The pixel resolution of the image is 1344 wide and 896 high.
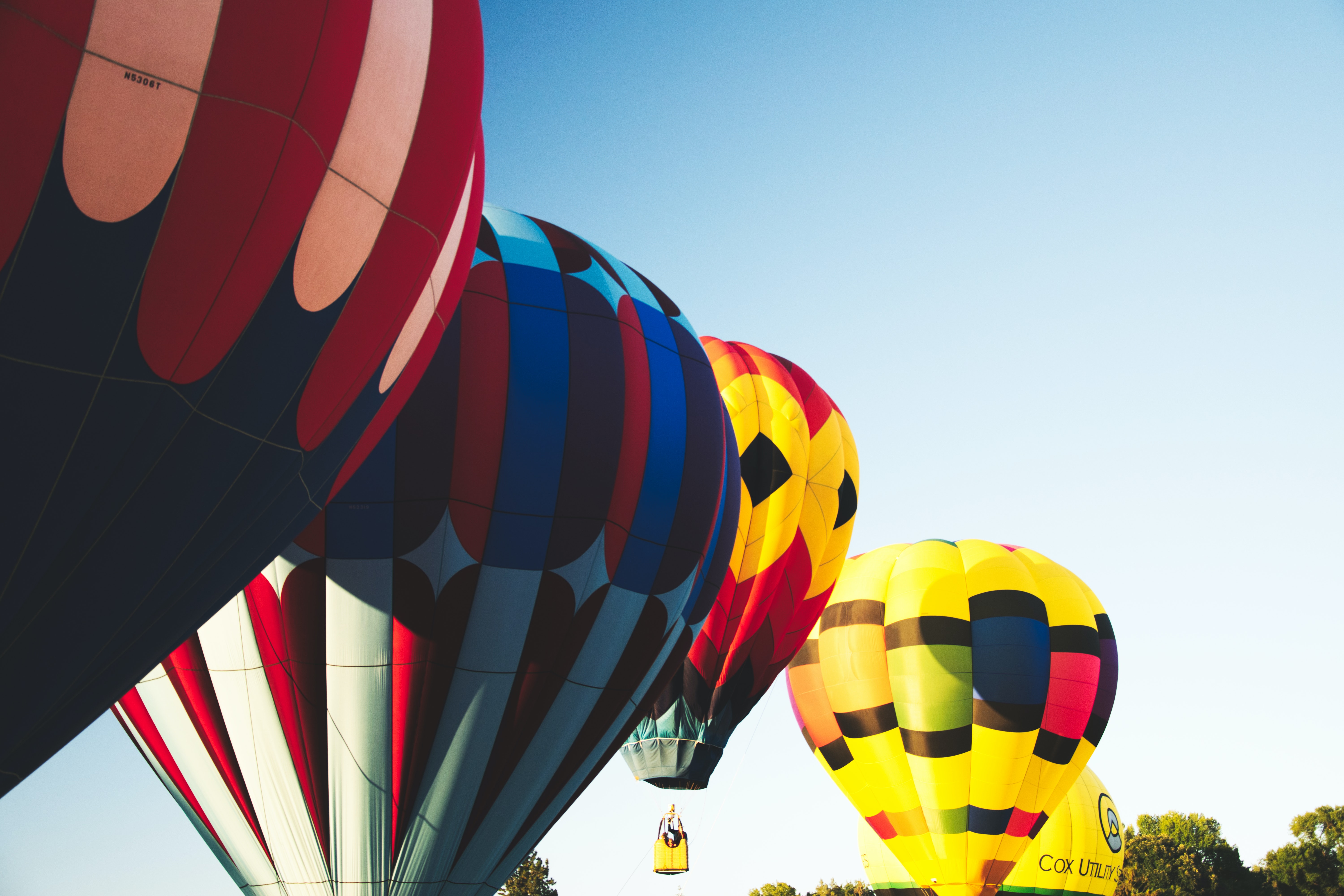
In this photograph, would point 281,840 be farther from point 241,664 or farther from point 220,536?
point 220,536

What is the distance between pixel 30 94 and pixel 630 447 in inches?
181

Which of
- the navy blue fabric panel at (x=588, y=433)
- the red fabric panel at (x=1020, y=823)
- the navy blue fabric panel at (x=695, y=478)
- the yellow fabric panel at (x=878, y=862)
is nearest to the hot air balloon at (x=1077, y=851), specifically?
the yellow fabric panel at (x=878, y=862)

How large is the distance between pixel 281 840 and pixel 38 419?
4051mm

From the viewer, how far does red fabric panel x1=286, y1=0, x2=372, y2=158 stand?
3959mm

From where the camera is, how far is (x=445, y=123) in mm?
4680

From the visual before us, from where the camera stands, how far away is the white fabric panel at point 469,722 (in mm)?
6727

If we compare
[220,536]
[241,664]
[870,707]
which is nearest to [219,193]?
[220,536]

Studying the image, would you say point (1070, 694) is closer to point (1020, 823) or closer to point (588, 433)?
point (1020, 823)

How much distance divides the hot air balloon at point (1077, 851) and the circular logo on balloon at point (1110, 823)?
Result: 2 cm

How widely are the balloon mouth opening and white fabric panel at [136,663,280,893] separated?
553 centimetres

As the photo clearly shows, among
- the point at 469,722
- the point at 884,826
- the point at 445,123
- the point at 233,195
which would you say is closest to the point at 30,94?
the point at 233,195

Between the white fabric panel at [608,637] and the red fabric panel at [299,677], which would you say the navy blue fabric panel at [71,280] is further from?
the white fabric panel at [608,637]

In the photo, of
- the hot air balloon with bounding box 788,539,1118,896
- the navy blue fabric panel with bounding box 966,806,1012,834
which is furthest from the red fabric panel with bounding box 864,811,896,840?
the navy blue fabric panel with bounding box 966,806,1012,834

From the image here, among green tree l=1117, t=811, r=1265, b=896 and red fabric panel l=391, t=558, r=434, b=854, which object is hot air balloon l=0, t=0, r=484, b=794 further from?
green tree l=1117, t=811, r=1265, b=896
